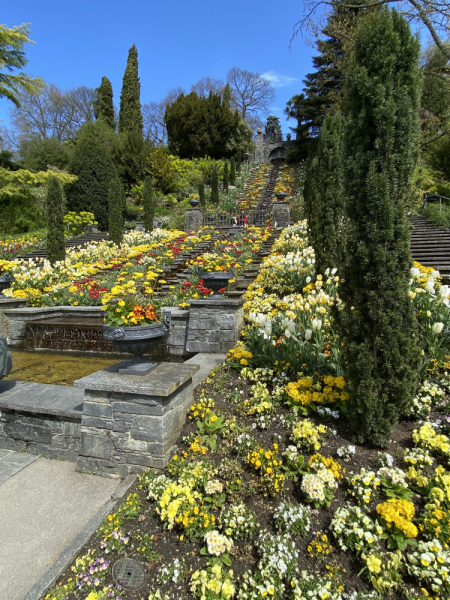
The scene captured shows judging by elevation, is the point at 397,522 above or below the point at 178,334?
above

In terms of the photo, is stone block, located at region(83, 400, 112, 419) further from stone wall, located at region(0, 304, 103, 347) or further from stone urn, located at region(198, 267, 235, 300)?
stone wall, located at region(0, 304, 103, 347)

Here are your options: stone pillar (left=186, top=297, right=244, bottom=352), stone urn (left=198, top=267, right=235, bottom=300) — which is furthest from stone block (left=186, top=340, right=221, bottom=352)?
stone urn (left=198, top=267, right=235, bottom=300)

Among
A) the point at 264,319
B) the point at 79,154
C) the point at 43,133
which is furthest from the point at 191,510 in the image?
the point at 43,133

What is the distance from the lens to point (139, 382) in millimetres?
2754

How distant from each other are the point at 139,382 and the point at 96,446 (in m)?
0.68

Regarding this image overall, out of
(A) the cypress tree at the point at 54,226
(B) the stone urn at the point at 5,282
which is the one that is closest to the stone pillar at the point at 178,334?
(B) the stone urn at the point at 5,282

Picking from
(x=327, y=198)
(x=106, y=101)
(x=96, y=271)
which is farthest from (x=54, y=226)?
(x=106, y=101)

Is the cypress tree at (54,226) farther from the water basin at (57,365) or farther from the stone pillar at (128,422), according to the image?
the stone pillar at (128,422)

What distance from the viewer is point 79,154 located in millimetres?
19188

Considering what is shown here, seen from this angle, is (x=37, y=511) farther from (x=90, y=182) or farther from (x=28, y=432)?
(x=90, y=182)

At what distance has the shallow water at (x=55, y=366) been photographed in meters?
4.99

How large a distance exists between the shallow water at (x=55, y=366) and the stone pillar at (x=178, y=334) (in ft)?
3.06

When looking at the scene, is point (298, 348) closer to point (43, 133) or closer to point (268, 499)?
point (268, 499)

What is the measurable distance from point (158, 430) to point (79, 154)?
20.4 meters
